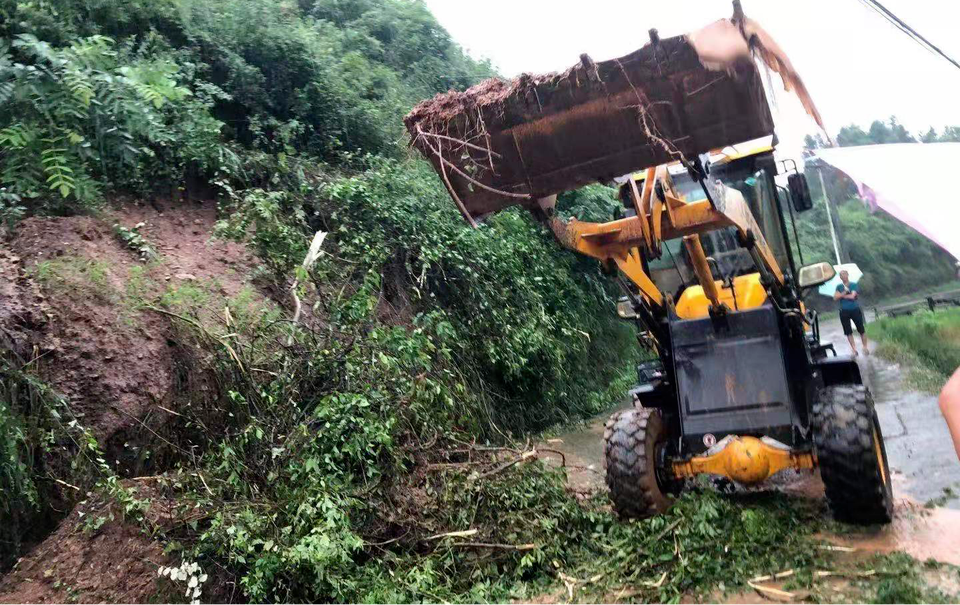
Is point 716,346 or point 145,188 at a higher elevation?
point 145,188

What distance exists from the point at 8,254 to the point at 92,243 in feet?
2.59

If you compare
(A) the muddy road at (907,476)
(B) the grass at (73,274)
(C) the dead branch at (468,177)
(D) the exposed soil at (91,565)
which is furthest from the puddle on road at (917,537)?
(B) the grass at (73,274)

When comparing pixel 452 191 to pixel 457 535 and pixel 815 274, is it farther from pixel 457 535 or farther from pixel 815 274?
pixel 815 274

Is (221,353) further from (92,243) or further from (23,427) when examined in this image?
(92,243)

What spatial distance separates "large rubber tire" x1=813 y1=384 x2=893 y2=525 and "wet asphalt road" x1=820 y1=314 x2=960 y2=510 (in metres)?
1.13

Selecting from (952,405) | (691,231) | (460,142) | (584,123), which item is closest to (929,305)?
(691,231)

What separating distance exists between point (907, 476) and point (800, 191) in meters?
2.84

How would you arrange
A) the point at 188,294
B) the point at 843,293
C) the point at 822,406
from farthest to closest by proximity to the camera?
the point at 843,293 → the point at 188,294 → the point at 822,406

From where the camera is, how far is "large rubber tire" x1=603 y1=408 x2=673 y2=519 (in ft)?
18.0

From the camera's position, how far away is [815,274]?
581cm

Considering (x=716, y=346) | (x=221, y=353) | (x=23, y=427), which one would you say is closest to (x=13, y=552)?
(x=23, y=427)

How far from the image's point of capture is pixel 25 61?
697 centimetres

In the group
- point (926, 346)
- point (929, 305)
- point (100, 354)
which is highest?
point (100, 354)

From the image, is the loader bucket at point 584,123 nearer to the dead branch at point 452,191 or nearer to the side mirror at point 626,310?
the dead branch at point 452,191
